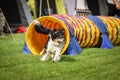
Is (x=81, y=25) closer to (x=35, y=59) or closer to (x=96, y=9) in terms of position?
(x=35, y=59)

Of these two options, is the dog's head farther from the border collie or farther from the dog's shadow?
the dog's shadow

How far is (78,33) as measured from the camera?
11.5 meters

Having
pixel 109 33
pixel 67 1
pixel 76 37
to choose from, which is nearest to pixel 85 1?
pixel 67 1

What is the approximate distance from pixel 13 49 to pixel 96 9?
1379cm

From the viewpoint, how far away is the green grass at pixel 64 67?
7141 millimetres

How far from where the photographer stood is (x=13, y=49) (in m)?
11.6

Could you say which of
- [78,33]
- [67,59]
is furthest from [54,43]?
[78,33]

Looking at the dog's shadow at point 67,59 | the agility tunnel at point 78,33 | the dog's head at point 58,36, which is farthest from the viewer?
the agility tunnel at point 78,33

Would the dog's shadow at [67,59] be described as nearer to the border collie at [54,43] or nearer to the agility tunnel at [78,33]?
the agility tunnel at [78,33]

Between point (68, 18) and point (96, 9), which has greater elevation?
point (68, 18)

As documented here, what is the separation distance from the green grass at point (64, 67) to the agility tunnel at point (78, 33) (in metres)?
0.52

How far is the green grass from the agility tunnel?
0.52m

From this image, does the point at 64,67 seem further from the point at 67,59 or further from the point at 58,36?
the point at 67,59

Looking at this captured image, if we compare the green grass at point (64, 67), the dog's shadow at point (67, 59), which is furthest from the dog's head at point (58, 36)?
the dog's shadow at point (67, 59)
